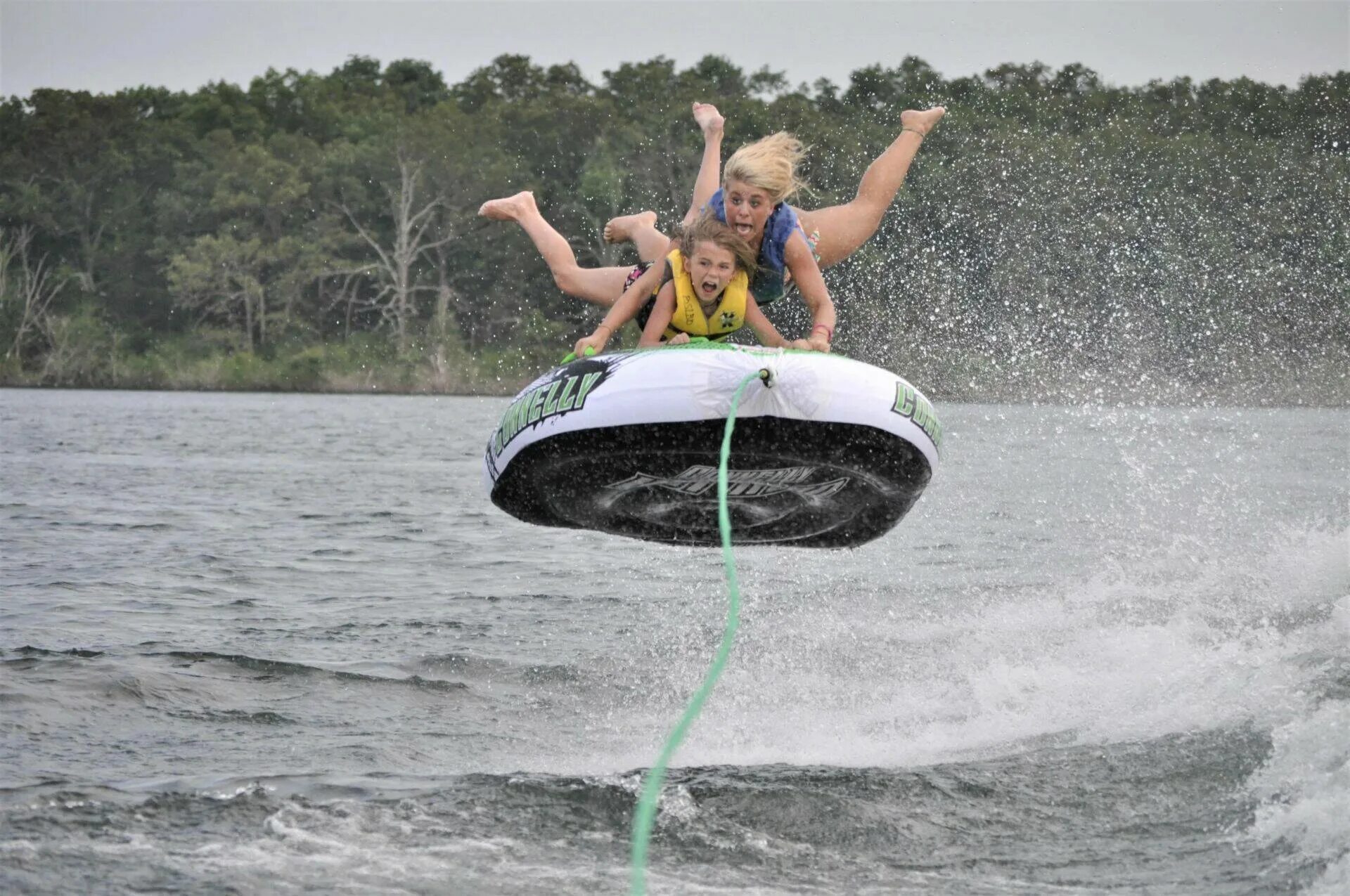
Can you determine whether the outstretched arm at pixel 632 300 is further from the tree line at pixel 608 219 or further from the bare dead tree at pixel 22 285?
the bare dead tree at pixel 22 285

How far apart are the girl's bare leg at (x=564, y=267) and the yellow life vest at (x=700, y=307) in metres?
1.01

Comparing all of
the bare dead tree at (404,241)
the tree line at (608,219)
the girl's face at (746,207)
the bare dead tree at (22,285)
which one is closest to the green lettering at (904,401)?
the girl's face at (746,207)

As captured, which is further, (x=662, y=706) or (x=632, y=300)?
(x=662, y=706)

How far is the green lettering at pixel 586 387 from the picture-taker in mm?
6434

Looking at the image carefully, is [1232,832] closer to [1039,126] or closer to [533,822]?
[533,822]

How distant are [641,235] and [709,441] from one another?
2.20 m

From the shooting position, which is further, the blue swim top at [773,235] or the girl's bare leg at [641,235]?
the girl's bare leg at [641,235]

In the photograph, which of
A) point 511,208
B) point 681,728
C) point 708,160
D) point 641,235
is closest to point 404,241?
point 511,208

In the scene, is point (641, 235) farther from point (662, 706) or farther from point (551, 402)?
point (662, 706)

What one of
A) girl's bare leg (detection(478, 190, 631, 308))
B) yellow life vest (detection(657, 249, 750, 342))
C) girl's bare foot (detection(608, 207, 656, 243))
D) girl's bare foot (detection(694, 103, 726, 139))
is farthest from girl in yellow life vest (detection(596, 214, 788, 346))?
girl's bare foot (detection(608, 207, 656, 243))

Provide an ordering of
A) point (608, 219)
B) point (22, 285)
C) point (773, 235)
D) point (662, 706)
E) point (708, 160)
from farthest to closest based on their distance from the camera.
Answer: point (22, 285) < point (608, 219) < point (708, 160) < point (662, 706) < point (773, 235)

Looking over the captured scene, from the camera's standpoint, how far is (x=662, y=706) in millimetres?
7730

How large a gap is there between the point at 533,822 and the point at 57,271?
54.0 meters

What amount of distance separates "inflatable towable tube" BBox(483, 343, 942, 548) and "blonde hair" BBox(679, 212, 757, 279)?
1.66 feet
